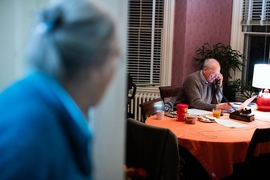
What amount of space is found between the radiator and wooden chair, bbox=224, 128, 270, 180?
2089 mm

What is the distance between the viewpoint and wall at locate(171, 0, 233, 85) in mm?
4519

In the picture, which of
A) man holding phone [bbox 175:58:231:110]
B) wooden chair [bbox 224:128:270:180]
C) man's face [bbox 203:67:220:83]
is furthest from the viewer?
man's face [bbox 203:67:220:83]

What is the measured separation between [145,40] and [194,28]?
0.68 metres

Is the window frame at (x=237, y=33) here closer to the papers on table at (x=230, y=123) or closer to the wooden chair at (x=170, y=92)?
the wooden chair at (x=170, y=92)

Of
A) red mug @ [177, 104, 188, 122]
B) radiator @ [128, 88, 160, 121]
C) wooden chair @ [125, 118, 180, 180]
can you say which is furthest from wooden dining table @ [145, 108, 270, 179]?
radiator @ [128, 88, 160, 121]

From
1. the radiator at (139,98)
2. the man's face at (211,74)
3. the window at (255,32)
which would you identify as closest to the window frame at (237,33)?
the window at (255,32)

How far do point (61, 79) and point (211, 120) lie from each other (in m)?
2.33

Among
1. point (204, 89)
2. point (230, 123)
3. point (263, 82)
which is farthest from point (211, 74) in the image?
point (230, 123)

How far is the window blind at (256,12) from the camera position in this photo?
14.3 feet

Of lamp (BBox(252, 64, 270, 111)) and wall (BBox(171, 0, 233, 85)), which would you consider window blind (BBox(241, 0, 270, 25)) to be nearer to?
wall (BBox(171, 0, 233, 85))

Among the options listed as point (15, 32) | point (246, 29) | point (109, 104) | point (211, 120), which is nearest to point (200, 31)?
point (246, 29)

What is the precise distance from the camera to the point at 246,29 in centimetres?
455

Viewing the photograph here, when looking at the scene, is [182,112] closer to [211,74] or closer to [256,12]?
[211,74]

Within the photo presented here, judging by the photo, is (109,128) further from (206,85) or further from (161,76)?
(161,76)
